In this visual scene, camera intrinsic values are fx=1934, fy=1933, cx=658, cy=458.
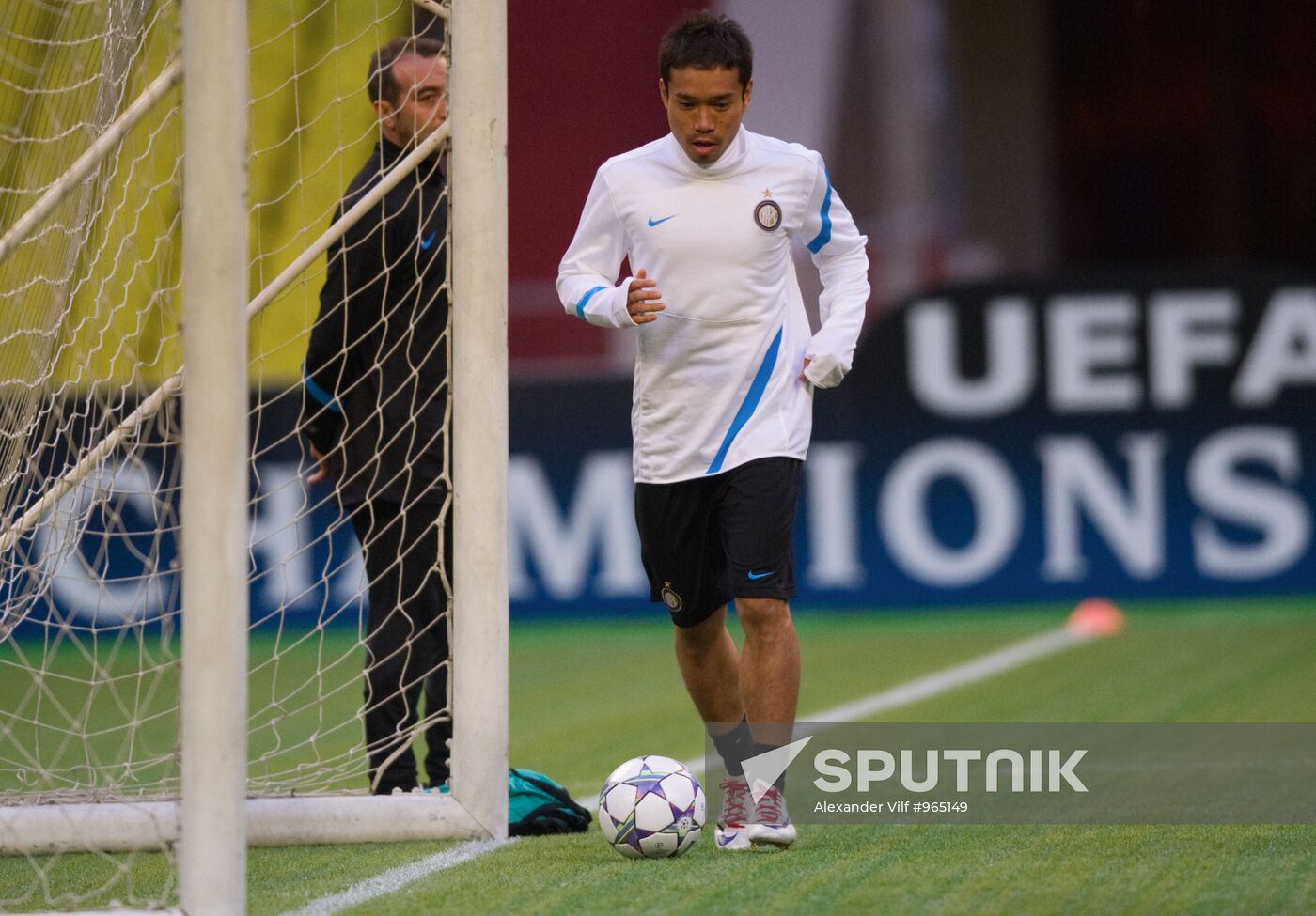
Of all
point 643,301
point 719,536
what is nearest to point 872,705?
point 719,536

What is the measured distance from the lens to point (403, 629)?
509 centimetres

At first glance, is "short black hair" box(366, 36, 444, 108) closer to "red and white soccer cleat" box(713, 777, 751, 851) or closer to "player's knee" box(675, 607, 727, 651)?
"player's knee" box(675, 607, 727, 651)

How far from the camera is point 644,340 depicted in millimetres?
4629

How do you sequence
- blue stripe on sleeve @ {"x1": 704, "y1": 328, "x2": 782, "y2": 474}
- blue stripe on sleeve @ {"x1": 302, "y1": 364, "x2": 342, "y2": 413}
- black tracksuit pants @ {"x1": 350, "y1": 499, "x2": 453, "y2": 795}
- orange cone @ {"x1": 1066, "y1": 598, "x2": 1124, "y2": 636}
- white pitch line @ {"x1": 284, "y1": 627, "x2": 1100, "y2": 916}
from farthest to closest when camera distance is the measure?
orange cone @ {"x1": 1066, "y1": 598, "x2": 1124, "y2": 636}, blue stripe on sleeve @ {"x1": 302, "y1": 364, "x2": 342, "y2": 413}, black tracksuit pants @ {"x1": 350, "y1": 499, "x2": 453, "y2": 795}, blue stripe on sleeve @ {"x1": 704, "y1": 328, "x2": 782, "y2": 474}, white pitch line @ {"x1": 284, "y1": 627, "x2": 1100, "y2": 916}

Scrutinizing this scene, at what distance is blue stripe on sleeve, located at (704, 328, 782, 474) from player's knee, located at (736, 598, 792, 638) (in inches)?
12.9

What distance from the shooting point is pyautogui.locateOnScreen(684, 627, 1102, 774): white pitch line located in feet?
23.6

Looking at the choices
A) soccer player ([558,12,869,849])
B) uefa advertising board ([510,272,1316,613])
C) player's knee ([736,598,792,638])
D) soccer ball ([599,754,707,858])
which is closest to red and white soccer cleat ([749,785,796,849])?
soccer player ([558,12,869,849])

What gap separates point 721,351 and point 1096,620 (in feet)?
20.2

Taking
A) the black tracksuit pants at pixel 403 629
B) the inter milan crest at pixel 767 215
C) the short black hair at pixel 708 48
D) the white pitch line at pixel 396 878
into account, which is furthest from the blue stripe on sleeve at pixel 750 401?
the white pitch line at pixel 396 878

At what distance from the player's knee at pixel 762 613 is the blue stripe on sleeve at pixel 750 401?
0.33 meters

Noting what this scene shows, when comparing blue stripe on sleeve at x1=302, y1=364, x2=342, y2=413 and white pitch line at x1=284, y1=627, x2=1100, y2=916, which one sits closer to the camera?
white pitch line at x1=284, y1=627, x2=1100, y2=916

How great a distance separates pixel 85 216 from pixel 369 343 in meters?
0.79

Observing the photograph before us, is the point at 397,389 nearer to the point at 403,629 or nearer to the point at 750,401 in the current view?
the point at 403,629

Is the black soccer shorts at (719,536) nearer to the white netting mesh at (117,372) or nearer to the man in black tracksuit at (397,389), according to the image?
the white netting mesh at (117,372)
